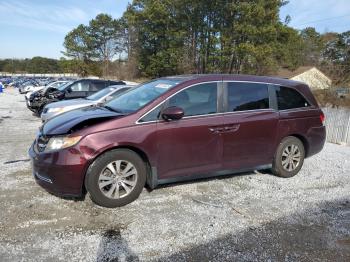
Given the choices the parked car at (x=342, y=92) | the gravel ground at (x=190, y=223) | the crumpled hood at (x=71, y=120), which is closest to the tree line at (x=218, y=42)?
the parked car at (x=342, y=92)

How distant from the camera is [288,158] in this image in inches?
225

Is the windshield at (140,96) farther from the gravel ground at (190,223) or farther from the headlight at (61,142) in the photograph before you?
the gravel ground at (190,223)

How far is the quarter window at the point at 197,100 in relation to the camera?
4.61m

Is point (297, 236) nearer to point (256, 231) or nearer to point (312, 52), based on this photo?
point (256, 231)

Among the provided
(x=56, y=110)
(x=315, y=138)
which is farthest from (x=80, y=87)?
(x=315, y=138)

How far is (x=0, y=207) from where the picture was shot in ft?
13.7

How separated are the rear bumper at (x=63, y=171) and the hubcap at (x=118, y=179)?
266 mm

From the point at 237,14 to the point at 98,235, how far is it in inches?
1389

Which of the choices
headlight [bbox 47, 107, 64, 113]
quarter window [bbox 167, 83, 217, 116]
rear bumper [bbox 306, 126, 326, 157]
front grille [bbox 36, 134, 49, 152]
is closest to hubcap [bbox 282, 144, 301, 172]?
rear bumper [bbox 306, 126, 326, 157]

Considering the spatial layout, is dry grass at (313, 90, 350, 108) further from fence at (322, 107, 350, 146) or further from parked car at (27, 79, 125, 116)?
parked car at (27, 79, 125, 116)

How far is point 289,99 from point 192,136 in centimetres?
212

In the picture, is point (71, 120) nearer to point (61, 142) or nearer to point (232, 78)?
point (61, 142)

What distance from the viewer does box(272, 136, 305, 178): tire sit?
558 cm

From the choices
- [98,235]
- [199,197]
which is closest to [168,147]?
[199,197]
